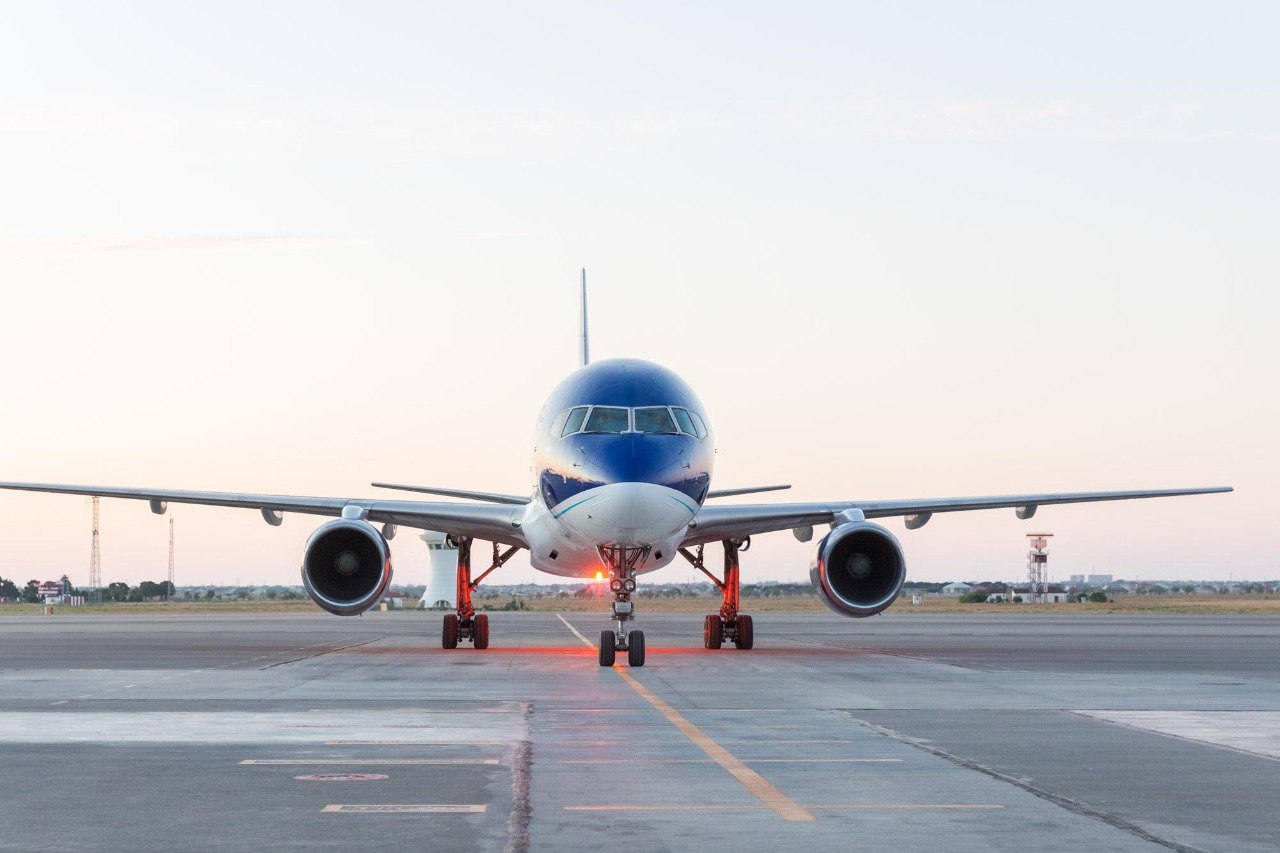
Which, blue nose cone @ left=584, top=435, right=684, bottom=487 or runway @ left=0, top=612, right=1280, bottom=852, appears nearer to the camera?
runway @ left=0, top=612, right=1280, bottom=852

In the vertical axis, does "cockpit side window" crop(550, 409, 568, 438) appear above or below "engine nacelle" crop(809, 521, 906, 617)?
above

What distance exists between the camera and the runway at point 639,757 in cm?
781

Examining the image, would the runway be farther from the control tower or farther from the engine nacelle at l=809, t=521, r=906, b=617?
the control tower

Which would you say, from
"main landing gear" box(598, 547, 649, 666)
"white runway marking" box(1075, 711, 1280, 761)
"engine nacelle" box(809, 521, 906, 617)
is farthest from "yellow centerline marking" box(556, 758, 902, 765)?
"engine nacelle" box(809, 521, 906, 617)

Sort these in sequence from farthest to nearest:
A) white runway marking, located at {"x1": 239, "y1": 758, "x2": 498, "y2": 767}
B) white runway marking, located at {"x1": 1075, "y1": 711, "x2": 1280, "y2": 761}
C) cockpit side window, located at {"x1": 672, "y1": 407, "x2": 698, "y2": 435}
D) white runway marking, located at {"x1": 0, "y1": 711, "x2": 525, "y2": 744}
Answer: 1. cockpit side window, located at {"x1": 672, "y1": 407, "x2": 698, "y2": 435}
2. white runway marking, located at {"x1": 0, "y1": 711, "x2": 525, "y2": 744}
3. white runway marking, located at {"x1": 1075, "y1": 711, "x2": 1280, "y2": 761}
4. white runway marking, located at {"x1": 239, "y1": 758, "x2": 498, "y2": 767}

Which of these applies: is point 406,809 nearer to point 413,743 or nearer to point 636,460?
point 413,743

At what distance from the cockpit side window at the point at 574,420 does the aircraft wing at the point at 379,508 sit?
11.9 ft

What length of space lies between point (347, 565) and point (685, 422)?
20.4 feet

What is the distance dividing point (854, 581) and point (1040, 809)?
17.2m

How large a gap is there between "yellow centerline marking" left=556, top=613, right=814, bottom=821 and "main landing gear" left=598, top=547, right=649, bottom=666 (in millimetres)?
5551

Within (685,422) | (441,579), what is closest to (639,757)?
(685,422)

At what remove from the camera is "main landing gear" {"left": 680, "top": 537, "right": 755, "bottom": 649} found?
27734 millimetres

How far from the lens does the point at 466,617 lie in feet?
91.7

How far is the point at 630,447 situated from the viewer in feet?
71.9
